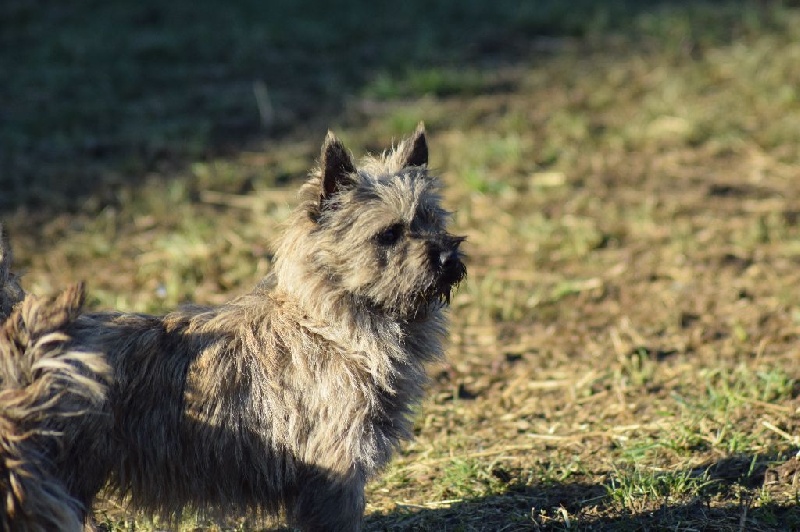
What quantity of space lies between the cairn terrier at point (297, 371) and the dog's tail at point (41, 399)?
→ 11 centimetres

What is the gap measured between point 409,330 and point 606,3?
873cm

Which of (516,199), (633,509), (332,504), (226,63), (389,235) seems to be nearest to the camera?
(332,504)

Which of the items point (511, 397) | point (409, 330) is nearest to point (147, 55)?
point (511, 397)

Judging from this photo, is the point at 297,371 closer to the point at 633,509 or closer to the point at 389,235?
the point at 389,235

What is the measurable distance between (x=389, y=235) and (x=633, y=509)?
147 centimetres

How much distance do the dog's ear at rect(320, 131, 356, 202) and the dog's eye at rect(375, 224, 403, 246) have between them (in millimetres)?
244

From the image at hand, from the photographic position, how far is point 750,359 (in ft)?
17.6

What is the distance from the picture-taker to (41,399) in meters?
3.36

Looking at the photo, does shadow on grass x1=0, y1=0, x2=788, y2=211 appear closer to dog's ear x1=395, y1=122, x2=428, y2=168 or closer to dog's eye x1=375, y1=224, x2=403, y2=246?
dog's ear x1=395, y1=122, x2=428, y2=168

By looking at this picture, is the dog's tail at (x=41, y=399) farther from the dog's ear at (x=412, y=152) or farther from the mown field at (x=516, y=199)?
the dog's ear at (x=412, y=152)

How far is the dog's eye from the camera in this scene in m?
3.94

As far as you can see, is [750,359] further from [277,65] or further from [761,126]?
[277,65]

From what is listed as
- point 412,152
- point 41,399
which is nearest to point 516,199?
point 412,152

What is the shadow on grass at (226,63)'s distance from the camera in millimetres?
8539
